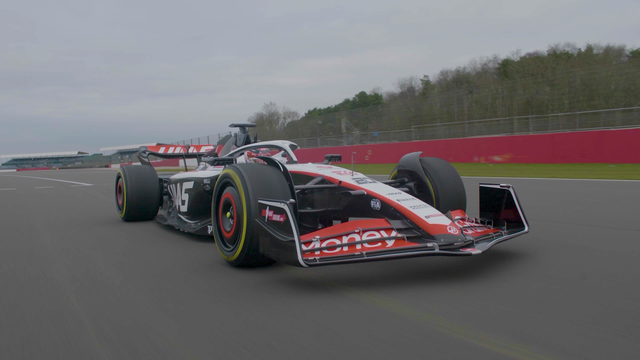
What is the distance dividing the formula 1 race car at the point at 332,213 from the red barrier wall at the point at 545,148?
1175 centimetres

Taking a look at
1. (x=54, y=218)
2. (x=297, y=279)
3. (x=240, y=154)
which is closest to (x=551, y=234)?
(x=297, y=279)

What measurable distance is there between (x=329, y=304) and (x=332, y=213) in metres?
1.47

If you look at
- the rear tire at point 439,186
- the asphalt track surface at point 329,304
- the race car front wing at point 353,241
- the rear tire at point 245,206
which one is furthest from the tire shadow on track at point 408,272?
the rear tire at point 439,186

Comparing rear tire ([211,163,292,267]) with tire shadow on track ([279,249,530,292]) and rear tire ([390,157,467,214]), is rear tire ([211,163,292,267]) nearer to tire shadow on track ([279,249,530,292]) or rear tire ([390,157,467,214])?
tire shadow on track ([279,249,530,292])

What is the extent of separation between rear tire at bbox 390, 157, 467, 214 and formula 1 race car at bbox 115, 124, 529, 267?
10 millimetres

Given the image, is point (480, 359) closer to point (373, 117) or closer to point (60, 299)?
point (60, 299)

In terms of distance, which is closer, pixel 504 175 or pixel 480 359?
pixel 480 359

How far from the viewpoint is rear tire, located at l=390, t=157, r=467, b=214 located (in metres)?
4.98

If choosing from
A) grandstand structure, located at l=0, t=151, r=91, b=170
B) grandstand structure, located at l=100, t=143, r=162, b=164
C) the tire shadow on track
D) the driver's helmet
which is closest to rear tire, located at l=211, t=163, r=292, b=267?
the tire shadow on track

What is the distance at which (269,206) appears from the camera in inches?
148

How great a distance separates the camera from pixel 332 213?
448 centimetres

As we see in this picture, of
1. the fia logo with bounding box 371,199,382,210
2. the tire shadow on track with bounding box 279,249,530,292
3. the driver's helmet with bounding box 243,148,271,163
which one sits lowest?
the tire shadow on track with bounding box 279,249,530,292

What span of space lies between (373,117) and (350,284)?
22.9 meters

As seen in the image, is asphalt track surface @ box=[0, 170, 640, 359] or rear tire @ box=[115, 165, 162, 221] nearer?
asphalt track surface @ box=[0, 170, 640, 359]
